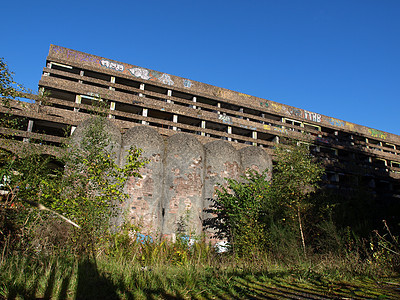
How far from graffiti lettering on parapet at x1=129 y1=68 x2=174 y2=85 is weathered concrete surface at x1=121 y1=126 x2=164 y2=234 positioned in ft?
60.7

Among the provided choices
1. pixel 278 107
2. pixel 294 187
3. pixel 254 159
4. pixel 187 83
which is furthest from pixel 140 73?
pixel 294 187

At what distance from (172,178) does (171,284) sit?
1050cm

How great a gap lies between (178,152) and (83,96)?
1718cm

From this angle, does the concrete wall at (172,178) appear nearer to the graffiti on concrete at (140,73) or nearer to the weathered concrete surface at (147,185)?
the weathered concrete surface at (147,185)

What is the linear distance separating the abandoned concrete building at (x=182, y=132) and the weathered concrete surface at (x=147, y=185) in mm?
48

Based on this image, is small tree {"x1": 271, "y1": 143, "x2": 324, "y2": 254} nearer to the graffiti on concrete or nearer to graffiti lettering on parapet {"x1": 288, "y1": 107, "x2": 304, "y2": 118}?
the graffiti on concrete

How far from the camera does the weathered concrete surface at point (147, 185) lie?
42.7 feet

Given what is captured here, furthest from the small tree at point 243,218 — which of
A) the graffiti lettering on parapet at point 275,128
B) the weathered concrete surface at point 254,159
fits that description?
the graffiti lettering on parapet at point 275,128

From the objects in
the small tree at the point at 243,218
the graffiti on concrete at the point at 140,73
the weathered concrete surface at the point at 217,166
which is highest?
the graffiti on concrete at the point at 140,73

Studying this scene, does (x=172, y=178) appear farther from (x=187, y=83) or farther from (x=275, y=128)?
(x=275, y=128)

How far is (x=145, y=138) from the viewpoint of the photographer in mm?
14711

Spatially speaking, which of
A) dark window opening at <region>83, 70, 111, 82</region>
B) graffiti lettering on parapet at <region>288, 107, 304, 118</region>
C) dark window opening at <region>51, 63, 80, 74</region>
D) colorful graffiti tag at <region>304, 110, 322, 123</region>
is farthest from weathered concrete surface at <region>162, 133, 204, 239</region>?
colorful graffiti tag at <region>304, 110, 322, 123</region>

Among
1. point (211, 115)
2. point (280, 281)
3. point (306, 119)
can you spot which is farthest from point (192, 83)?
point (280, 281)

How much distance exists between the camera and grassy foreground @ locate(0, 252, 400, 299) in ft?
11.9
